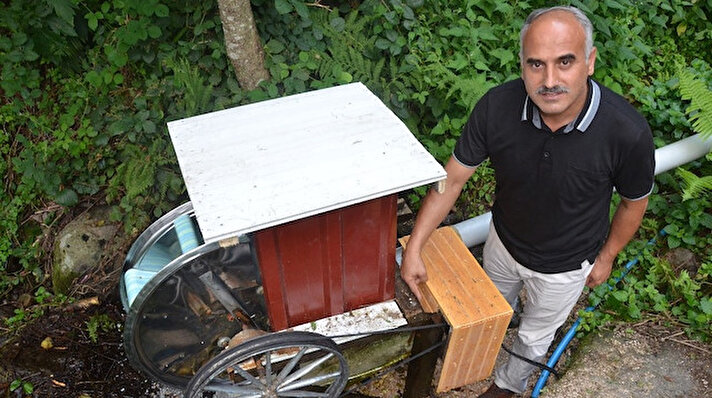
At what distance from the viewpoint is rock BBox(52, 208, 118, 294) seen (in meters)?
4.98

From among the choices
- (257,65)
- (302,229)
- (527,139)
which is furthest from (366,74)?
(302,229)

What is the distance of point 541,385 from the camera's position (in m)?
3.89

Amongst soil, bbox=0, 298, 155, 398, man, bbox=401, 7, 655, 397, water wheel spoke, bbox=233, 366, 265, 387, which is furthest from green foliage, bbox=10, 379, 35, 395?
man, bbox=401, 7, 655, 397

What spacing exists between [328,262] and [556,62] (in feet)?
4.99

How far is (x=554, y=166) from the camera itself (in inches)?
104

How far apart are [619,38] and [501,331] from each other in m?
3.97

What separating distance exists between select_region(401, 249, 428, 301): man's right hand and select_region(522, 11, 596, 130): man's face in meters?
1.09

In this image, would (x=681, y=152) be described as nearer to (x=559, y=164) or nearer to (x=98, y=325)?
(x=559, y=164)

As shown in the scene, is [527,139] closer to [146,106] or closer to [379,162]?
[379,162]

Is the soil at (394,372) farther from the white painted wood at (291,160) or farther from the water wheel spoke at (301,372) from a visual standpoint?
the white painted wood at (291,160)

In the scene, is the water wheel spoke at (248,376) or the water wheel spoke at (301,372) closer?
the water wheel spoke at (248,376)

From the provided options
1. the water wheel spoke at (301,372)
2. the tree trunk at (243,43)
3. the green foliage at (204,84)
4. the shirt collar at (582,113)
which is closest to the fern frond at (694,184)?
the green foliage at (204,84)

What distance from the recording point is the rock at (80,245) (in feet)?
16.4

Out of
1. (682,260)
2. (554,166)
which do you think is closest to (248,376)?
(554,166)
